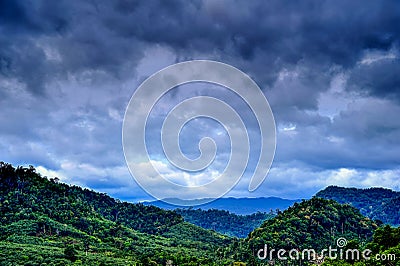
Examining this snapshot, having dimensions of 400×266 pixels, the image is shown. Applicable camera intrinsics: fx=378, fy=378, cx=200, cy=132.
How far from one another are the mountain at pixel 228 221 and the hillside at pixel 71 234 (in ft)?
175

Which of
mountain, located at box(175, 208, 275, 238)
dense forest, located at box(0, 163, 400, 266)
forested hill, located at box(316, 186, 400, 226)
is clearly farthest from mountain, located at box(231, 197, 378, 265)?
forested hill, located at box(316, 186, 400, 226)

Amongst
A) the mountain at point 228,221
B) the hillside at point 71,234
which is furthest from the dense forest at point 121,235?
the mountain at point 228,221

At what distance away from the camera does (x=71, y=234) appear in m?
66.2

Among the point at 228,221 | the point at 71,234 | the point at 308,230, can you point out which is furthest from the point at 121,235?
the point at 228,221

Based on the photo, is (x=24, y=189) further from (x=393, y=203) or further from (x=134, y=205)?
(x=393, y=203)

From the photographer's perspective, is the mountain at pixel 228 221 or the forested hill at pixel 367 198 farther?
the forested hill at pixel 367 198

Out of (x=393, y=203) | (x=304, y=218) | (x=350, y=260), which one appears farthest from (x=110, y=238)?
(x=393, y=203)

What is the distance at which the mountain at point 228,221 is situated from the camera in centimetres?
14762

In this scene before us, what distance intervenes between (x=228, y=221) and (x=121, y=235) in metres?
88.6

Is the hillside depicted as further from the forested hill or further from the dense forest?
the forested hill

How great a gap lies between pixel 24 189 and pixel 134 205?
39.0 meters

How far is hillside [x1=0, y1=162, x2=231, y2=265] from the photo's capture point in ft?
161

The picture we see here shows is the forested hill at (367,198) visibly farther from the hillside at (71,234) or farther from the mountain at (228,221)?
the hillside at (71,234)

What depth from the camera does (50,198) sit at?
77125 mm
